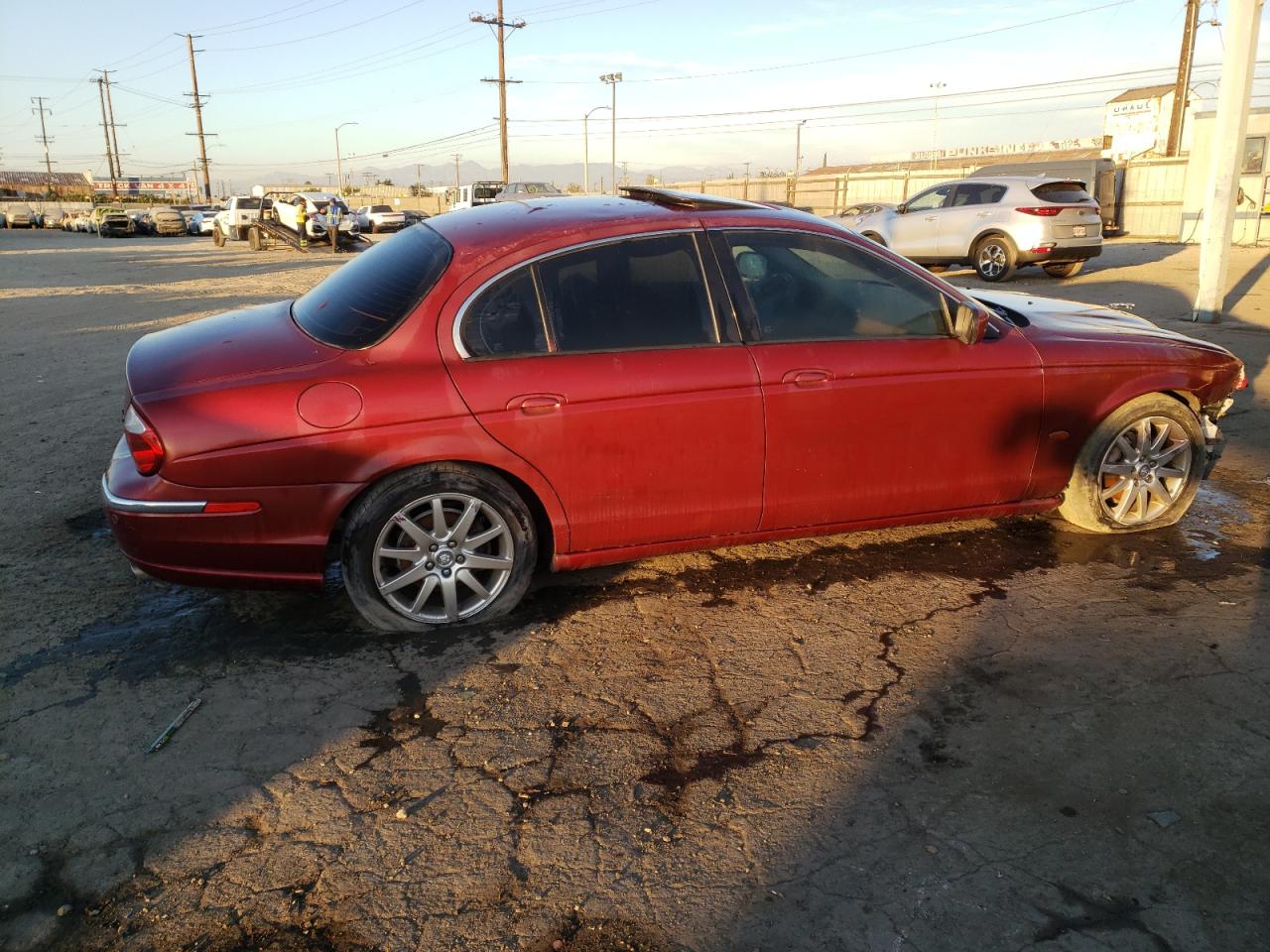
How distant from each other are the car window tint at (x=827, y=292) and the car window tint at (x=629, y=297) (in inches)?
10.1

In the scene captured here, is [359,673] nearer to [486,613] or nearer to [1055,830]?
[486,613]

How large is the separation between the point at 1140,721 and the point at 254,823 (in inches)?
111

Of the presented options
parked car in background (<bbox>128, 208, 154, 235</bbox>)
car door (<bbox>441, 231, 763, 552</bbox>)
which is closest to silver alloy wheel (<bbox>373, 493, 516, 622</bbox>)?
car door (<bbox>441, 231, 763, 552</bbox>)

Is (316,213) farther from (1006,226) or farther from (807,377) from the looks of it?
(807,377)

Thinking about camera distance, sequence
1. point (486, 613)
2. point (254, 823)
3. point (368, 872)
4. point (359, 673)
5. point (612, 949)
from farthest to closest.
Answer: point (486, 613) < point (359, 673) < point (254, 823) < point (368, 872) < point (612, 949)

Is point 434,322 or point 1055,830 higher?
point 434,322

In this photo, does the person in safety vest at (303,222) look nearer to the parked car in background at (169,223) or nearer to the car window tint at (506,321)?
the parked car in background at (169,223)

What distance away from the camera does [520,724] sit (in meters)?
3.11

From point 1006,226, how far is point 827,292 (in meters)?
13.0

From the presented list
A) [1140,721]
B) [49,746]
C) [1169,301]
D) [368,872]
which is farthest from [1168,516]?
[1169,301]

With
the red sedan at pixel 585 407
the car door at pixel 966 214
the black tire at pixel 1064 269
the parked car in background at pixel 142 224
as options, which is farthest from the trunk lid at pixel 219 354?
the parked car in background at pixel 142 224

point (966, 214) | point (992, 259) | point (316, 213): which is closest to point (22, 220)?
point (316, 213)

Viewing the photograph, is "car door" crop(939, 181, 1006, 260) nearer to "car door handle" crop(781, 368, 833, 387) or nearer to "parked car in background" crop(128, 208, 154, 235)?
"car door handle" crop(781, 368, 833, 387)

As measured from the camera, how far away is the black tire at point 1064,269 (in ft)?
54.0
